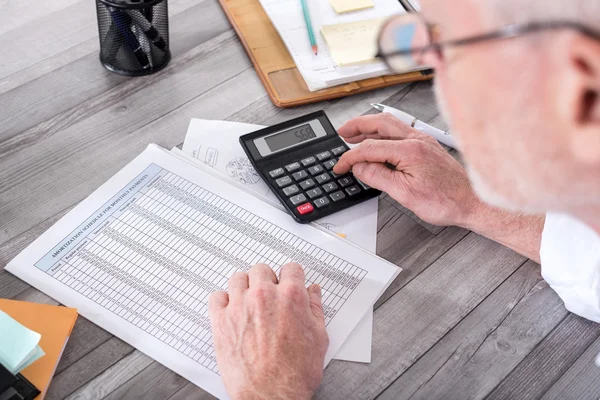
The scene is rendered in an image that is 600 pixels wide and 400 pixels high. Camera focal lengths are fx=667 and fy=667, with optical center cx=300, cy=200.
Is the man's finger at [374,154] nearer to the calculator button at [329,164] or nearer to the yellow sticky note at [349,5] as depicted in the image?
the calculator button at [329,164]

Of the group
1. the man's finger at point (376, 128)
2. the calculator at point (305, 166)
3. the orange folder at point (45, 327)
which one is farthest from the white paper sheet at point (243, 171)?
the orange folder at point (45, 327)

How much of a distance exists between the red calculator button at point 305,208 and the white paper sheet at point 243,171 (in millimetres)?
26

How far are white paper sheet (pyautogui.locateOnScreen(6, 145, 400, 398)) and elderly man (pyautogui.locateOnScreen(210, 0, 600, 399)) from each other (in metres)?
0.04

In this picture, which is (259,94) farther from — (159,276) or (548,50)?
(548,50)

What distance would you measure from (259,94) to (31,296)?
539 millimetres

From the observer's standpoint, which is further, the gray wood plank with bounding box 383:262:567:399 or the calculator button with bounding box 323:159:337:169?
the calculator button with bounding box 323:159:337:169

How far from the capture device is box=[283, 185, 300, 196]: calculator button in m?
1.04

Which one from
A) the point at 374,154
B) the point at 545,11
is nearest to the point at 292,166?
the point at 374,154

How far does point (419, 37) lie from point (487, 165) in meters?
0.15

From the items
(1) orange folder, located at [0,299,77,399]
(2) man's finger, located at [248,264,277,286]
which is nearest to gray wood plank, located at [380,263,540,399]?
(2) man's finger, located at [248,264,277,286]

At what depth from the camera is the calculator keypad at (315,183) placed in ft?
3.40

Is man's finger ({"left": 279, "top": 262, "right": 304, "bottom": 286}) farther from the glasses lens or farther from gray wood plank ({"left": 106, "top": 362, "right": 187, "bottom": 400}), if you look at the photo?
the glasses lens

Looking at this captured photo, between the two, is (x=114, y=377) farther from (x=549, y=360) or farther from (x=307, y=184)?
(x=549, y=360)

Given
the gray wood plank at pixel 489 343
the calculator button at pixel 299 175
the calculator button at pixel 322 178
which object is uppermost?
the calculator button at pixel 299 175
